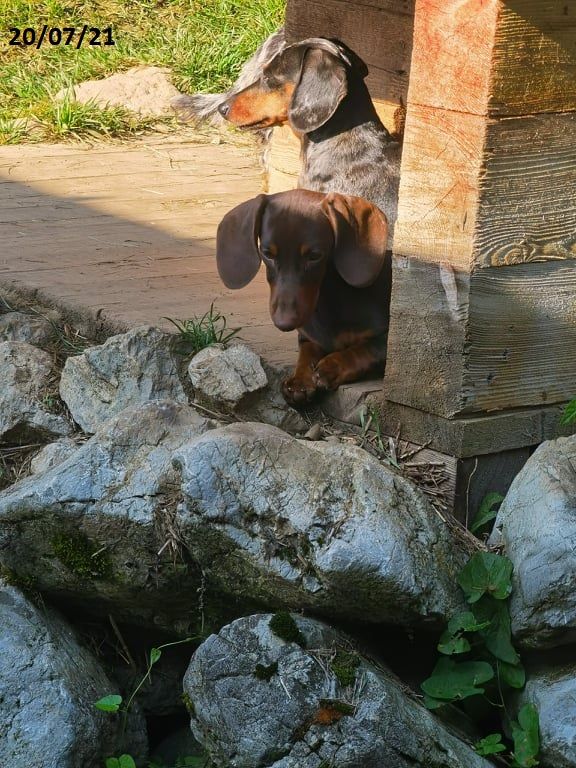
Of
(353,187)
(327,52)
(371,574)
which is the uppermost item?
(327,52)

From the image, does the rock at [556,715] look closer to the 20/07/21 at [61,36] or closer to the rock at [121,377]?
the rock at [121,377]

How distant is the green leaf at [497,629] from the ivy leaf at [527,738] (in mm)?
147

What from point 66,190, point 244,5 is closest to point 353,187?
point 66,190

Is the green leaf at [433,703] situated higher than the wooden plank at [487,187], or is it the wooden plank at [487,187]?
the wooden plank at [487,187]

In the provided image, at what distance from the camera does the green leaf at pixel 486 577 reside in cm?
308

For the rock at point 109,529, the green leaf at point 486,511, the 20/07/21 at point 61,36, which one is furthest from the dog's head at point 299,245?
the 20/07/21 at point 61,36

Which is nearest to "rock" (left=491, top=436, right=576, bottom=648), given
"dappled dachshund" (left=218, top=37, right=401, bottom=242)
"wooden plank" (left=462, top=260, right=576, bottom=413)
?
"wooden plank" (left=462, top=260, right=576, bottom=413)

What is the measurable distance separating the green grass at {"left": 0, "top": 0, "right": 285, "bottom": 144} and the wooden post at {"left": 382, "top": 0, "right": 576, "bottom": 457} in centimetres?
425

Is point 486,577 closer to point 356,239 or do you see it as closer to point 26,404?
point 356,239

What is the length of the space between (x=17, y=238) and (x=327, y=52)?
1.59 metres

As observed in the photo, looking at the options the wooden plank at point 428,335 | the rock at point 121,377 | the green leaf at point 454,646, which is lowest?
the green leaf at point 454,646

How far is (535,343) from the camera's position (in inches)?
135

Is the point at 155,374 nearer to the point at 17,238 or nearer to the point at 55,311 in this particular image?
the point at 55,311

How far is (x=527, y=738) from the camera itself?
2.95m
